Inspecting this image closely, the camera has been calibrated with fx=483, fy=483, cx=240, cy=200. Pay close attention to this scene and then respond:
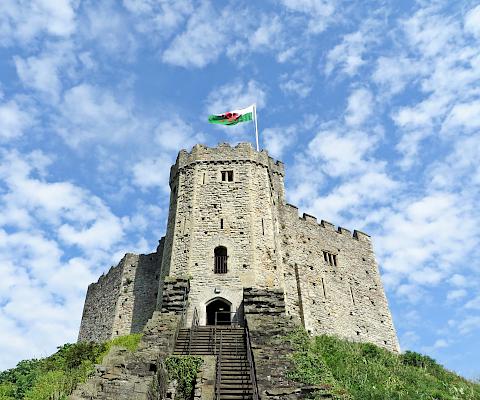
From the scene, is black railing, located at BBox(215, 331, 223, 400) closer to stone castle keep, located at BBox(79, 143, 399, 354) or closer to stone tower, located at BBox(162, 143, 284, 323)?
stone castle keep, located at BBox(79, 143, 399, 354)

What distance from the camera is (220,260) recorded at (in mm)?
20656

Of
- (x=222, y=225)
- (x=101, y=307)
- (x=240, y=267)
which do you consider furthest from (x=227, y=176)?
(x=101, y=307)

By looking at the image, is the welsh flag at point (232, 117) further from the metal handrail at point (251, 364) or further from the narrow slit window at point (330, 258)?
the metal handrail at point (251, 364)

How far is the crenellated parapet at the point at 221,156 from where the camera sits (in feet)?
78.5

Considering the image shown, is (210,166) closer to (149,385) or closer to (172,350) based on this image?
(172,350)

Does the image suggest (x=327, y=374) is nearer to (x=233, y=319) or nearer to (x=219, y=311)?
(x=233, y=319)

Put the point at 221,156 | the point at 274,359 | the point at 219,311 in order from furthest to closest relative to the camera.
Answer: the point at 221,156, the point at 219,311, the point at 274,359

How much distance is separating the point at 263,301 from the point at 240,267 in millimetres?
2172

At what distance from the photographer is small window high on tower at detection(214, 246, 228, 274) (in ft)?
66.6

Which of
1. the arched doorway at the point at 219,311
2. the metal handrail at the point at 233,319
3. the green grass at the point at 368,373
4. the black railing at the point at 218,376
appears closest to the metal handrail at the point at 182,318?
the arched doorway at the point at 219,311

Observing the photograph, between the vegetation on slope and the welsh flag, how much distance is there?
1195cm

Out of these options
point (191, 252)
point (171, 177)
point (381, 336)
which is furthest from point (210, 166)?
point (381, 336)

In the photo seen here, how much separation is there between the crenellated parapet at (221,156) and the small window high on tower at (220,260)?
4933 millimetres

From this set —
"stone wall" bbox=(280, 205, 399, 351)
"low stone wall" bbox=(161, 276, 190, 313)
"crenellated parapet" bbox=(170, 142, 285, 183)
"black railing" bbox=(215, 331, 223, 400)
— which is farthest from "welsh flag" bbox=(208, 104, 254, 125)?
"black railing" bbox=(215, 331, 223, 400)
